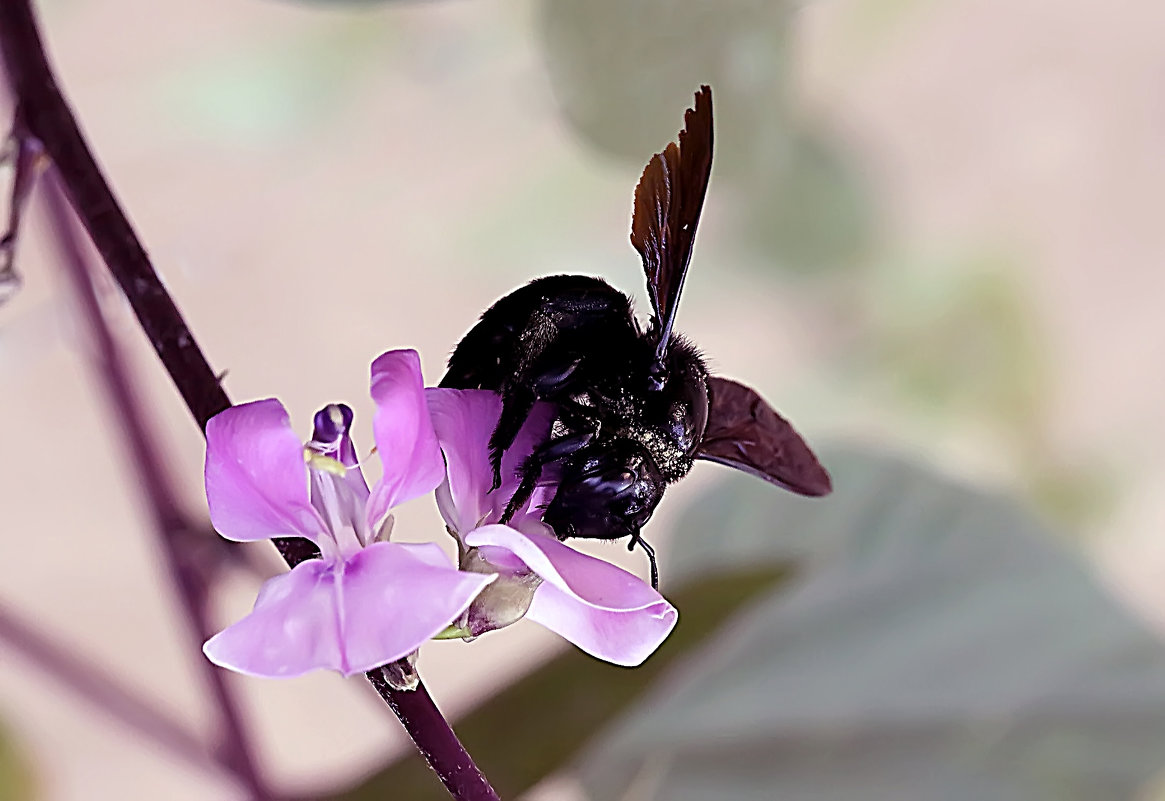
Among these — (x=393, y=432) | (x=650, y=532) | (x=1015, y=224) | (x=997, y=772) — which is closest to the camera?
(x=393, y=432)

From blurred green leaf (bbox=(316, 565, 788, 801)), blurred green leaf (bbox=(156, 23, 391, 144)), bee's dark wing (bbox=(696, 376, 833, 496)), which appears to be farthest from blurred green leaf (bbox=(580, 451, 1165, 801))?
blurred green leaf (bbox=(156, 23, 391, 144))

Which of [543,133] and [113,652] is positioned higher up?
[543,133]

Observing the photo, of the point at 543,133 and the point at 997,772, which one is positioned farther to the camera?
the point at 543,133

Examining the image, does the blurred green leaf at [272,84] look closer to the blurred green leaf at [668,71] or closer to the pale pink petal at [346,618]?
the blurred green leaf at [668,71]

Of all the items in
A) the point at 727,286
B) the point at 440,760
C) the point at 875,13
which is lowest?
the point at 440,760

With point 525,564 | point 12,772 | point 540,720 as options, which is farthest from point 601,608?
point 12,772

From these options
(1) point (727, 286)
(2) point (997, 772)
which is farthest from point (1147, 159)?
(2) point (997, 772)

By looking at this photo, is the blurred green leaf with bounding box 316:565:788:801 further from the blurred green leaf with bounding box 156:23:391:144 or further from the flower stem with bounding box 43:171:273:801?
the blurred green leaf with bounding box 156:23:391:144

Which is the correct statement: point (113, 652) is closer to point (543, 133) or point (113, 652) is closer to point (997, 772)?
point (543, 133)
